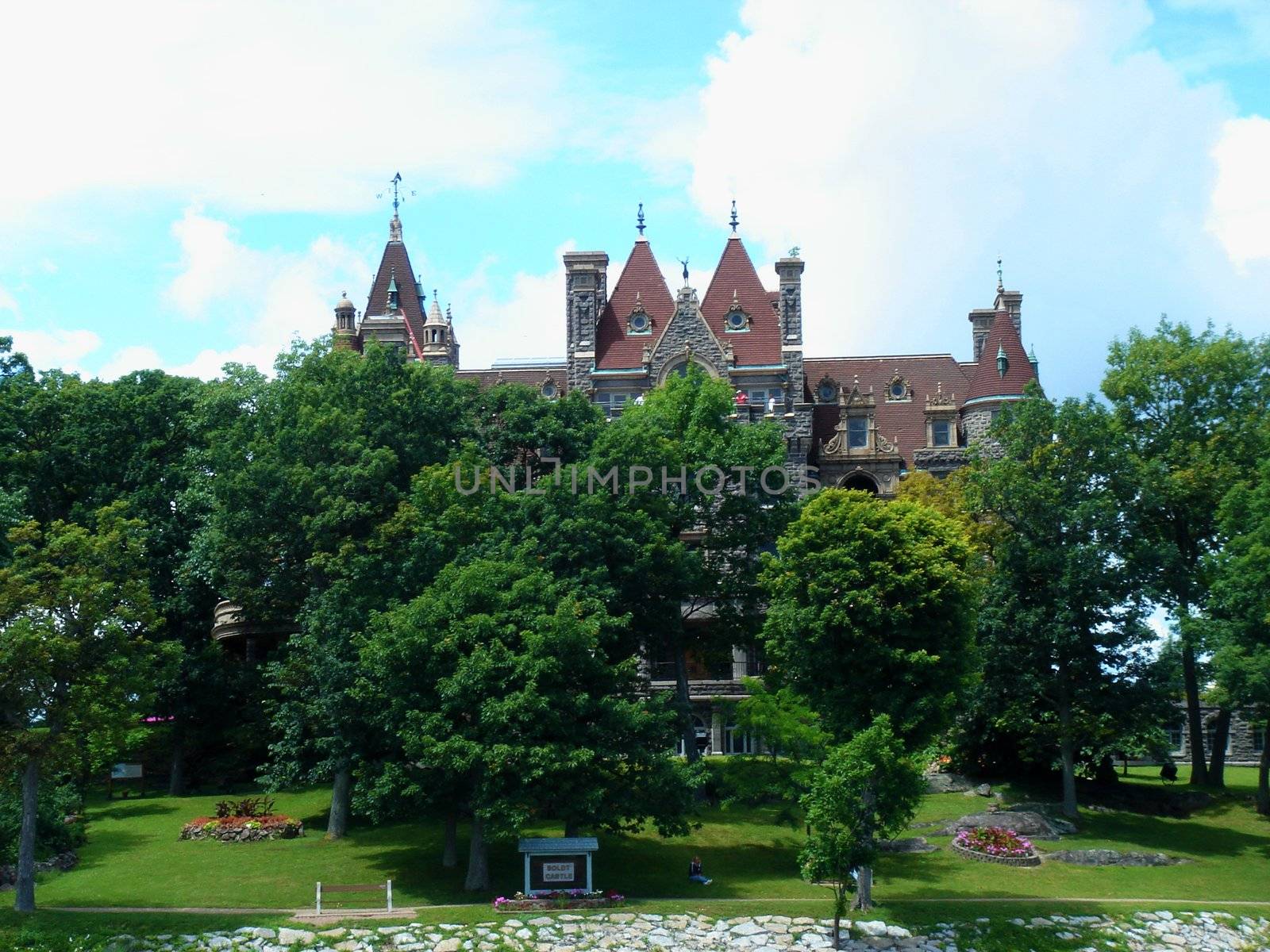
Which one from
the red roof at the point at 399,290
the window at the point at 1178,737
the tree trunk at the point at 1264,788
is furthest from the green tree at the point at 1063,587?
the red roof at the point at 399,290

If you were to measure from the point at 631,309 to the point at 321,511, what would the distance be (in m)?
24.7

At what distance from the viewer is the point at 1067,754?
4866cm

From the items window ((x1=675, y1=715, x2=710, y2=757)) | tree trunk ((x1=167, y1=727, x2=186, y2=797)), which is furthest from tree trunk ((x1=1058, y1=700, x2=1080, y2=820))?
tree trunk ((x1=167, y1=727, x2=186, y2=797))

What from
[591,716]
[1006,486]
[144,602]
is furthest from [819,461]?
[144,602]

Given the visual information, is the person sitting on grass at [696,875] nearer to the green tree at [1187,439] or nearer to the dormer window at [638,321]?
the green tree at [1187,439]

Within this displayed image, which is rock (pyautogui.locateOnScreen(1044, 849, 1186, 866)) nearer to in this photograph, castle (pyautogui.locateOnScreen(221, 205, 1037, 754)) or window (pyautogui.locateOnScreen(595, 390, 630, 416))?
castle (pyautogui.locateOnScreen(221, 205, 1037, 754))

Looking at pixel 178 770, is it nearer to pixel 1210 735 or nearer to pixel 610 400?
pixel 610 400

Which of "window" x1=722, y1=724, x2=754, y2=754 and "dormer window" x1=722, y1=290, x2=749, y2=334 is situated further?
"dormer window" x1=722, y1=290, x2=749, y2=334

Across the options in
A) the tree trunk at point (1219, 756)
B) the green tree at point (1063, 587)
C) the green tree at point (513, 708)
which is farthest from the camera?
the tree trunk at point (1219, 756)

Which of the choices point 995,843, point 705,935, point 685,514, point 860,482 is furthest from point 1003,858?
point 860,482

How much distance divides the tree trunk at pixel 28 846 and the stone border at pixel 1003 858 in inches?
981

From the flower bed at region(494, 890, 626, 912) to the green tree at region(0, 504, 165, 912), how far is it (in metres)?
10.2

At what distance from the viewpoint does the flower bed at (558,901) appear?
1426 inches

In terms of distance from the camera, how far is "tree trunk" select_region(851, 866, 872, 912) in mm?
37312
